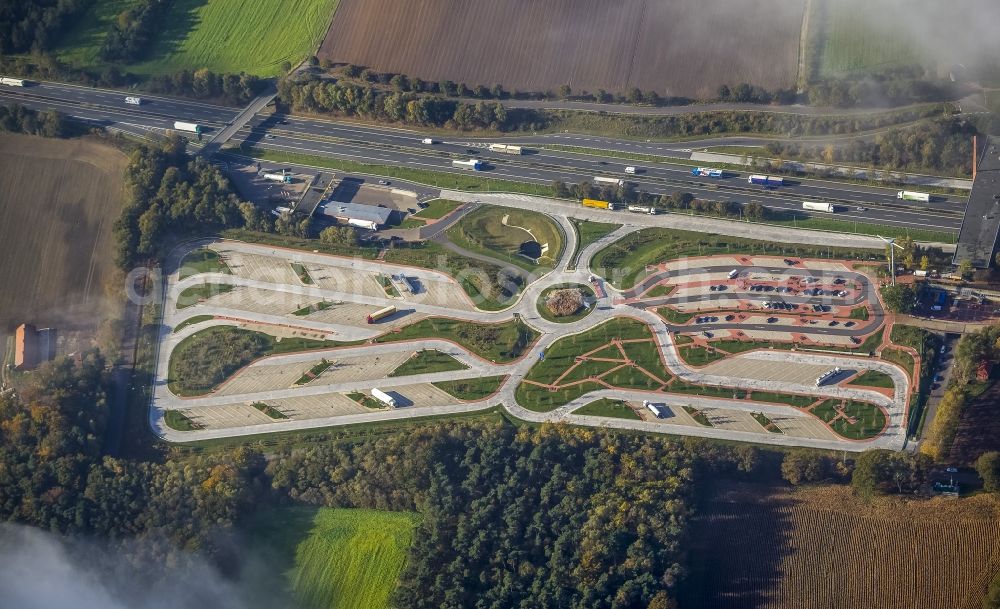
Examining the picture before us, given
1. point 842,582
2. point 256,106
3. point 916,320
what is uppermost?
point 256,106

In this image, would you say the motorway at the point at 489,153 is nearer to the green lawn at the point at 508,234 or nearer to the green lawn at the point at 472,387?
the green lawn at the point at 508,234

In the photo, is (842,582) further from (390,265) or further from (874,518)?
(390,265)

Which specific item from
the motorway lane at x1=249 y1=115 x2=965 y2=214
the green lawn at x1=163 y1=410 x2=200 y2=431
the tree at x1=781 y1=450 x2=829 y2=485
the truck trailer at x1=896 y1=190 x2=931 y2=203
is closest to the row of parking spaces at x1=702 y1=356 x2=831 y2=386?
the tree at x1=781 y1=450 x2=829 y2=485

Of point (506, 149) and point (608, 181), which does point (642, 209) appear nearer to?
point (608, 181)

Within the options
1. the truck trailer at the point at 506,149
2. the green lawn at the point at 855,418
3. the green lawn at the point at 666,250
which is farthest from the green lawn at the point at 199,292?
the green lawn at the point at 855,418

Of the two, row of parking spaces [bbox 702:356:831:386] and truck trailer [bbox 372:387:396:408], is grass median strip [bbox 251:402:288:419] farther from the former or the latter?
row of parking spaces [bbox 702:356:831:386]

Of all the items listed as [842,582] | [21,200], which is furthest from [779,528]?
[21,200]
